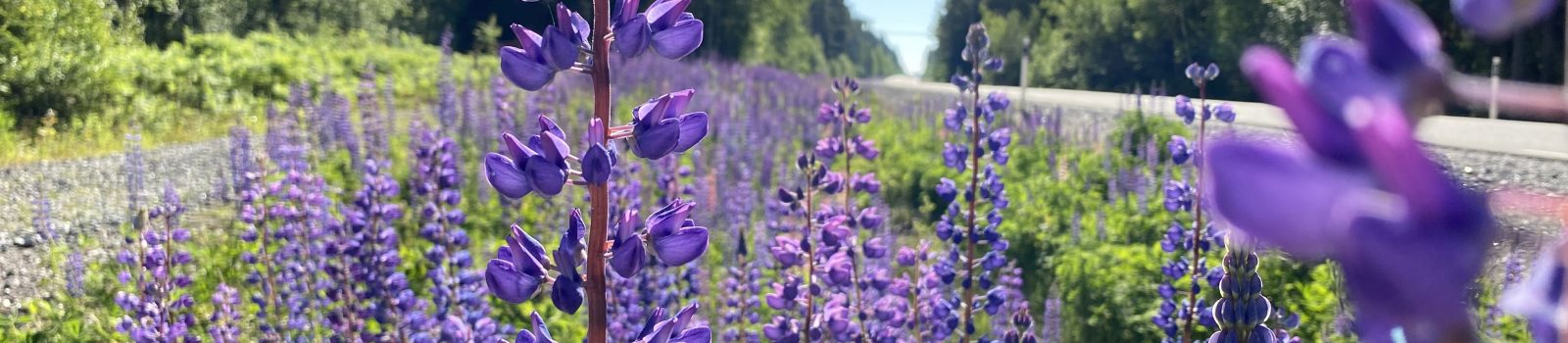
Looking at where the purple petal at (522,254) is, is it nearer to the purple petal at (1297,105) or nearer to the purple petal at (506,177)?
the purple petal at (506,177)

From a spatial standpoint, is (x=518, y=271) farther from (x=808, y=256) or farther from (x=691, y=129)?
(x=808, y=256)

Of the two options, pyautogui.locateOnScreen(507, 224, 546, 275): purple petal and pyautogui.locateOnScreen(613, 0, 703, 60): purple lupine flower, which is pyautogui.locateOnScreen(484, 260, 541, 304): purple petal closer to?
pyautogui.locateOnScreen(507, 224, 546, 275): purple petal

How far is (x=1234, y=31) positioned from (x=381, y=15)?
1961cm

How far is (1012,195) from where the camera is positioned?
19.6 ft

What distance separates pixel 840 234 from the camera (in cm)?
215

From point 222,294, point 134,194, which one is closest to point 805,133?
point 134,194

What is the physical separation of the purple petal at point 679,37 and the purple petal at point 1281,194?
35.2 inches

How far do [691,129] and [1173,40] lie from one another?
84.0ft

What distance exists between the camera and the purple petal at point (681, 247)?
1131 millimetres

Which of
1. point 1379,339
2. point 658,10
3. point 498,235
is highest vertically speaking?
point 658,10

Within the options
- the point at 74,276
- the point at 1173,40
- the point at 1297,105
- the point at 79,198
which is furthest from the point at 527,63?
the point at 1173,40

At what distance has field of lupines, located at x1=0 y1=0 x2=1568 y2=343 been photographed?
0.91 feet

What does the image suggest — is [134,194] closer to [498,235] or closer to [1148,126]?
[498,235]

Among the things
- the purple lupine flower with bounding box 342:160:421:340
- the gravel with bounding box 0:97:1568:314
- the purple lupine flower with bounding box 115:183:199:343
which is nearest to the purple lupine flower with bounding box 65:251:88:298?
the gravel with bounding box 0:97:1568:314
